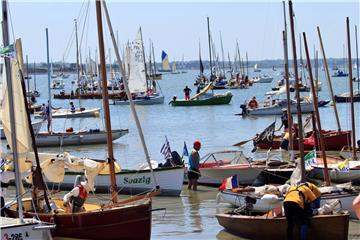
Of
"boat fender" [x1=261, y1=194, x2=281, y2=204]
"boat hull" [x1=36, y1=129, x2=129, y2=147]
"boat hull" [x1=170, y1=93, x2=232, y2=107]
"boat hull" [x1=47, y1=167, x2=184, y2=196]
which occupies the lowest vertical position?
"boat hull" [x1=170, y1=93, x2=232, y2=107]

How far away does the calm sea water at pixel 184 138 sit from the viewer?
20750 mm

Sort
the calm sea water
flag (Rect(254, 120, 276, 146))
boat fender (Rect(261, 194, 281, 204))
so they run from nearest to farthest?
boat fender (Rect(261, 194, 281, 204))
the calm sea water
flag (Rect(254, 120, 276, 146))

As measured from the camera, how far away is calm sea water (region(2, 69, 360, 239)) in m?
20.8

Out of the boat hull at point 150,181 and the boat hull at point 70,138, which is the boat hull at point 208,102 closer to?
the boat hull at point 70,138

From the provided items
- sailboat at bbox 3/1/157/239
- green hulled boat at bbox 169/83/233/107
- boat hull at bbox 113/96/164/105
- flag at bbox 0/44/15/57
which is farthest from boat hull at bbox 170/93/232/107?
flag at bbox 0/44/15/57

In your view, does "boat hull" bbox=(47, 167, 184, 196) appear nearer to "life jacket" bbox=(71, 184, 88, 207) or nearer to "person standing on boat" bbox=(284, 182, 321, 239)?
"life jacket" bbox=(71, 184, 88, 207)

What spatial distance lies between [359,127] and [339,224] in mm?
31838

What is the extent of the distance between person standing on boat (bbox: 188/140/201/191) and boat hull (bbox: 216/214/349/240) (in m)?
6.16

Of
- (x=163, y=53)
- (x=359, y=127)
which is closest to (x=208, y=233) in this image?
(x=359, y=127)

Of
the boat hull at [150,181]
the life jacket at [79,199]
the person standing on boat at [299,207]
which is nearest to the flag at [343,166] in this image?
the boat hull at [150,181]

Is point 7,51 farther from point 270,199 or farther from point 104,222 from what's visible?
point 270,199

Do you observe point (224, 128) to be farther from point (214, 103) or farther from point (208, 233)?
point (208, 233)

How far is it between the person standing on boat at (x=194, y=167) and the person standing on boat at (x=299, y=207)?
28.4ft

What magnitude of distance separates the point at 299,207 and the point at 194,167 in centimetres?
909
